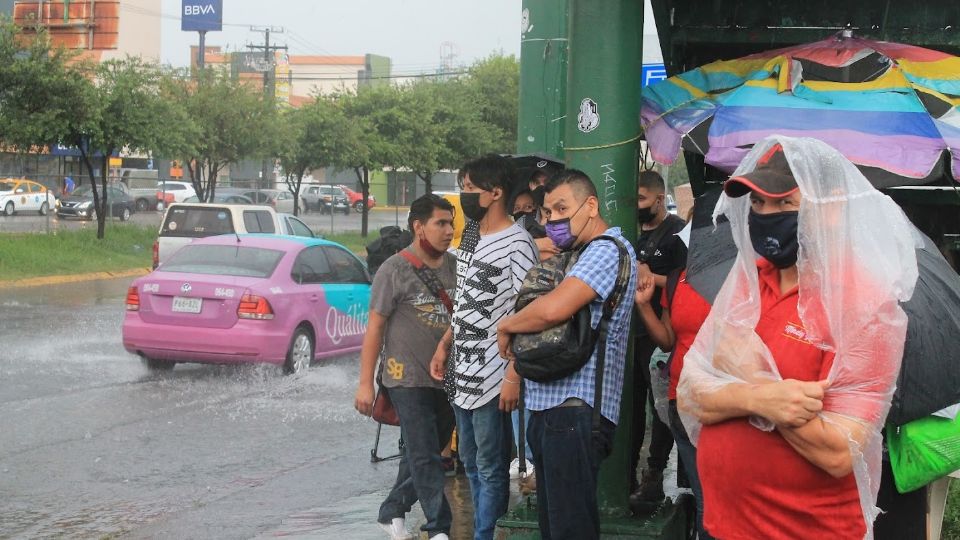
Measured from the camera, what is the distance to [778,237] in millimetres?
3227

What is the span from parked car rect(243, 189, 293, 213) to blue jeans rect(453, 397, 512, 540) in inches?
1517

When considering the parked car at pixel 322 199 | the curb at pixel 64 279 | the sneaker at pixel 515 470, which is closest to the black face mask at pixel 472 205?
the sneaker at pixel 515 470

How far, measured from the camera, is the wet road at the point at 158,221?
32.2 meters

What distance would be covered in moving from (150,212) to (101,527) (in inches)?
1734

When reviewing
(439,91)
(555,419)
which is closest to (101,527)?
(555,419)

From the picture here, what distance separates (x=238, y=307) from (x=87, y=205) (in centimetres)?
3243

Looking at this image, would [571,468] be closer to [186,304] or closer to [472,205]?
[472,205]

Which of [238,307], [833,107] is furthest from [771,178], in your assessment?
[238,307]

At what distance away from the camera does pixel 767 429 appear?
3.16 metres

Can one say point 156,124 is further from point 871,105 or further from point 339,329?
point 871,105

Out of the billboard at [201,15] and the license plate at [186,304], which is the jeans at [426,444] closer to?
the license plate at [186,304]

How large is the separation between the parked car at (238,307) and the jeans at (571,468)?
8085mm

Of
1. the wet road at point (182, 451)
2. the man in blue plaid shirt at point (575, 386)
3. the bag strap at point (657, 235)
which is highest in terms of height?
the bag strap at point (657, 235)

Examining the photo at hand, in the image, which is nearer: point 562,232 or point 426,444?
point 562,232
